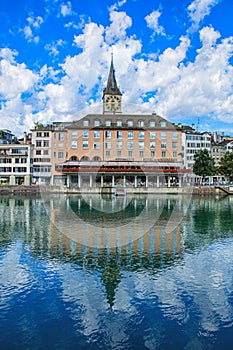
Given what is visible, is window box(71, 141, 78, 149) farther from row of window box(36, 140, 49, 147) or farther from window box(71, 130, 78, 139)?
row of window box(36, 140, 49, 147)

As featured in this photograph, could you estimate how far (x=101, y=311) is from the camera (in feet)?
48.8

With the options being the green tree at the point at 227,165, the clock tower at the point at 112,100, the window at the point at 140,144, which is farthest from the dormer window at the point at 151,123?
the clock tower at the point at 112,100

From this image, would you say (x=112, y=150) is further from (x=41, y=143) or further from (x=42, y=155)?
(x=41, y=143)

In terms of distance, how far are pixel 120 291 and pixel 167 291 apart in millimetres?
2333

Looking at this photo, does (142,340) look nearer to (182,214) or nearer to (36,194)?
(182,214)

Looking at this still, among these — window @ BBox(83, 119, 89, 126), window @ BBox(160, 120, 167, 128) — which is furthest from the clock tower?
window @ BBox(160, 120, 167, 128)

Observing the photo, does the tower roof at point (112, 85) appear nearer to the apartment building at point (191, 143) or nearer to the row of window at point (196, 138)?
the apartment building at point (191, 143)

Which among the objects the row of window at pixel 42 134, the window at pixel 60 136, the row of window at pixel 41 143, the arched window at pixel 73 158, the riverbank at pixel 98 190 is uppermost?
the row of window at pixel 42 134

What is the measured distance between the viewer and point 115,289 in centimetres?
1734

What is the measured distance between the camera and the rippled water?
1288cm

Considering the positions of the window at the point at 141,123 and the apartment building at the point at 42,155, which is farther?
the apartment building at the point at 42,155

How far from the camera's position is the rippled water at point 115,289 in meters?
12.9

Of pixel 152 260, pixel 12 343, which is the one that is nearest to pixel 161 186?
pixel 152 260

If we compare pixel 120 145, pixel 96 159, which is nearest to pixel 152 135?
pixel 120 145
